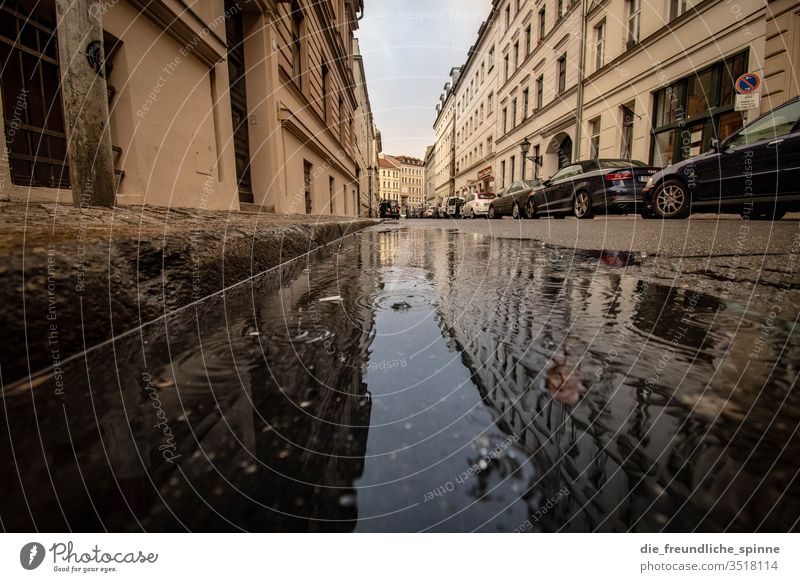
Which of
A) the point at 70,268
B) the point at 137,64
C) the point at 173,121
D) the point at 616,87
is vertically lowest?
the point at 70,268

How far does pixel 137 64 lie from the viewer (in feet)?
10.8

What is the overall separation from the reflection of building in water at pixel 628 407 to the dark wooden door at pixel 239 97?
219 inches

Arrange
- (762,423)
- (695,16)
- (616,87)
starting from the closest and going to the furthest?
(762,423) < (695,16) < (616,87)

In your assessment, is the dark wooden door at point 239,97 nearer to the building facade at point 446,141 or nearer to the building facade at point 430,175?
the building facade at point 446,141

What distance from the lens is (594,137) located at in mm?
12906

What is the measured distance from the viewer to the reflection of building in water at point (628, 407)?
0.44 meters

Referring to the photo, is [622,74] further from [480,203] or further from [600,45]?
[480,203]

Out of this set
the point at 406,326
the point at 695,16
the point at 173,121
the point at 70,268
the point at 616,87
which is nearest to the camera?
the point at 70,268

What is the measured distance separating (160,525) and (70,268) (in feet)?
2.64

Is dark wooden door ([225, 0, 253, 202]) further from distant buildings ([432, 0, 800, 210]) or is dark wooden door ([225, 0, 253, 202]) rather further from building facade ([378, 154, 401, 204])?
building facade ([378, 154, 401, 204])

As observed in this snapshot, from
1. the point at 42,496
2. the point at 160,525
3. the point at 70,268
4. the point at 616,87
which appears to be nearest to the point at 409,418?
the point at 160,525

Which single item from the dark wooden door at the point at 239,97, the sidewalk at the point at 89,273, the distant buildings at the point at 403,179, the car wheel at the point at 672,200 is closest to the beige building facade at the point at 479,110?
the distant buildings at the point at 403,179

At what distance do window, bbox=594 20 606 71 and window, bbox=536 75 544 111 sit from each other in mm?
3260

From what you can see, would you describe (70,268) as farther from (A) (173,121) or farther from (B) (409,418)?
(A) (173,121)
